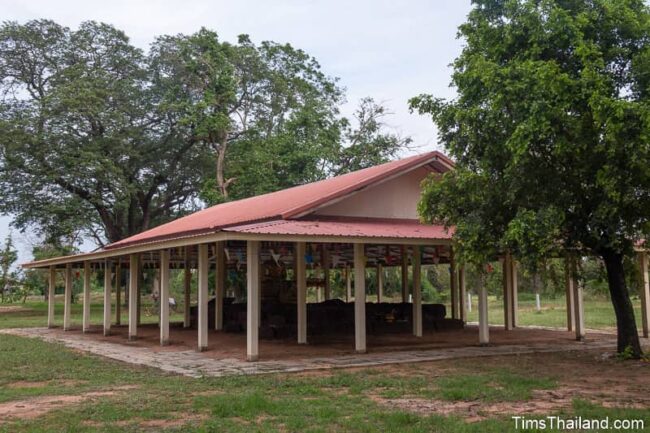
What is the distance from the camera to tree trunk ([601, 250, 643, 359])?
466 inches

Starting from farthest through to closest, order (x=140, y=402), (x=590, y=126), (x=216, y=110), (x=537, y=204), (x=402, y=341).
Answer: (x=216, y=110)
(x=402, y=341)
(x=537, y=204)
(x=590, y=126)
(x=140, y=402)

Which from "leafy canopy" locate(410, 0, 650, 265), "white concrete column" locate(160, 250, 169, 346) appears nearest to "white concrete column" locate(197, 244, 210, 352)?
"white concrete column" locate(160, 250, 169, 346)

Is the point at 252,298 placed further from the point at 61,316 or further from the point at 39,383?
the point at 61,316

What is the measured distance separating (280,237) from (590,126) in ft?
18.1

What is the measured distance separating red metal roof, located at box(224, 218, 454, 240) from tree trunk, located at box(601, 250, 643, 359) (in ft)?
10.2

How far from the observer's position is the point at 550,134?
10117mm

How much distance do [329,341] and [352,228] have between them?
330 cm

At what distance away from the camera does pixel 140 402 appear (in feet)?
25.6

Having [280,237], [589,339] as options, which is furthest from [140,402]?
[589,339]

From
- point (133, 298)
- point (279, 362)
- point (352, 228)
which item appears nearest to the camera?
point (279, 362)

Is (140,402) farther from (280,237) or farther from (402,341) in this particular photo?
(402,341)

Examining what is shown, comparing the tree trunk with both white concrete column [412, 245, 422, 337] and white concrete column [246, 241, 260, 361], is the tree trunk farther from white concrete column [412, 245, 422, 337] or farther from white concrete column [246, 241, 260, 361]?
white concrete column [246, 241, 260, 361]

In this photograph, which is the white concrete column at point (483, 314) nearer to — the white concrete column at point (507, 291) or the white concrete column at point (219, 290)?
the white concrete column at point (507, 291)

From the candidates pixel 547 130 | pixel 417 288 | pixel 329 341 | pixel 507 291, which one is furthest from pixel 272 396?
pixel 507 291
